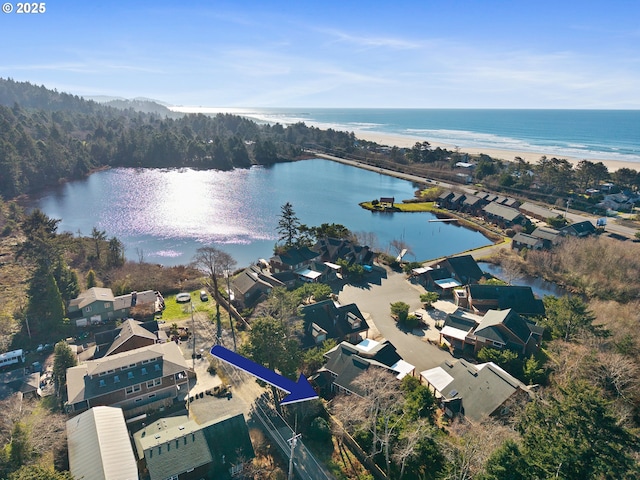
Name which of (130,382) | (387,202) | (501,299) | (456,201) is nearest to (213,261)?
(130,382)

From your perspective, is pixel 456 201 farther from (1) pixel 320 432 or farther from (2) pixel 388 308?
(1) pixel 320 432

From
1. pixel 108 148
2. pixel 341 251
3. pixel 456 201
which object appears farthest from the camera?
pixel 108 148

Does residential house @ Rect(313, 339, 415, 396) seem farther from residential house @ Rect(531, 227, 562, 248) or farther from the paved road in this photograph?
residential house @ Rect(531, 227, 562, 248)

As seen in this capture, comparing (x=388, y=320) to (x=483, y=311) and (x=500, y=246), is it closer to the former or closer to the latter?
(x=483, y=311)

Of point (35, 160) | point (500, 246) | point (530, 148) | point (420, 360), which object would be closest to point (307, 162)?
point (35, 160)

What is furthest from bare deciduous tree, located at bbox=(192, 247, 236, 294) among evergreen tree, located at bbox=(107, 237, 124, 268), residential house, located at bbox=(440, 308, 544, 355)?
residential house, located at bbox=(440, 308, 544, 355)

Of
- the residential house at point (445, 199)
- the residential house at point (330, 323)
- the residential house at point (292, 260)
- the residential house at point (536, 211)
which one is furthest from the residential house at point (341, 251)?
the residential house at point (536, 211)
